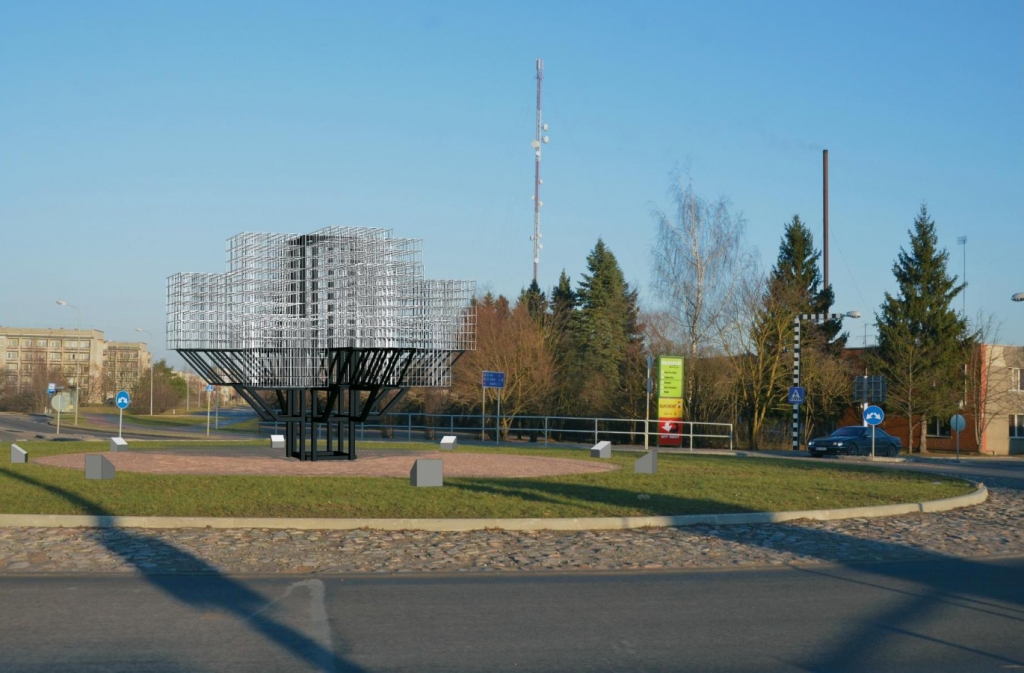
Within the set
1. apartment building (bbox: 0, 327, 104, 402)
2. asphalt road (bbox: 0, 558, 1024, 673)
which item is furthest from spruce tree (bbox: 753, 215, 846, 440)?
apartment building (bbox: 0, 327, 104, 402)

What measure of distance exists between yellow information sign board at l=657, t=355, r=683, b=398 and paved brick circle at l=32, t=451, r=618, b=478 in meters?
11.3

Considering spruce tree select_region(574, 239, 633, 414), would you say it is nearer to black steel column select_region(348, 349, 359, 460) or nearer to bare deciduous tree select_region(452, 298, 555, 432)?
bare deciduous tree select_region(452, 298, 555, 432)

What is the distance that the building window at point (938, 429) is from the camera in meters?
58.5

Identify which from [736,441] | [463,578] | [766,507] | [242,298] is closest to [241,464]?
[242,298]

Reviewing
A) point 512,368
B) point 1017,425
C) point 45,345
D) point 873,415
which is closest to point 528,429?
point 512,368

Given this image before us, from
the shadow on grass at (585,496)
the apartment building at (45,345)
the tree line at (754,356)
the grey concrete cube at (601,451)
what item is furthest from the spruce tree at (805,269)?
the apartment building at (45,345)

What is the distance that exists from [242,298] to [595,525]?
12.3 m

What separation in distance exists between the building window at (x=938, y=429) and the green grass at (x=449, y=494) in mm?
38273

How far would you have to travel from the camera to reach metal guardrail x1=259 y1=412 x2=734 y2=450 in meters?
44.4

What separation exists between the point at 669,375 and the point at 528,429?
862cm

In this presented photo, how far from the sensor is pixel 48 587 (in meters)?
9.69

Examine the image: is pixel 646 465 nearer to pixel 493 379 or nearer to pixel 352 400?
pixel 352 400

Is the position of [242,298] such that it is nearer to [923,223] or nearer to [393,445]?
[393,445]

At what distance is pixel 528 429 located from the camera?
44500 millimetres
